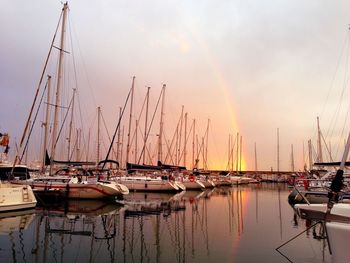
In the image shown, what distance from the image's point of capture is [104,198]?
3381 centimetres

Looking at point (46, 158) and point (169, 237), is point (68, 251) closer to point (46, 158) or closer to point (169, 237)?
point (169, 237)

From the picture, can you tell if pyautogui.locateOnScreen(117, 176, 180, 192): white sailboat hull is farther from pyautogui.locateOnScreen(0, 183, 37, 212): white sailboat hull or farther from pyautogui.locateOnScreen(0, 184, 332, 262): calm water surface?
pyautogui.locateOnScreen(0, 183, 37, 212): white sailboat hull

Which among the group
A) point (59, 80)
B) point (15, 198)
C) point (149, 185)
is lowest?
point (15, 198)

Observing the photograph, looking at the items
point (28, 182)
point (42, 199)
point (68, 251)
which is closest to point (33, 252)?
point (68, 251)

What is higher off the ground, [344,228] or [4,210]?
[344,228]

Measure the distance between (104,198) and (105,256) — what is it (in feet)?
69.9

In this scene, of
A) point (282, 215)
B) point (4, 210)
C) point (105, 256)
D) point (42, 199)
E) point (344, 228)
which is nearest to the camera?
point (344, 228)

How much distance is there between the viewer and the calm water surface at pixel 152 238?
43.0ft

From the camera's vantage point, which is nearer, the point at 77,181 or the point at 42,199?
the point at 42,199

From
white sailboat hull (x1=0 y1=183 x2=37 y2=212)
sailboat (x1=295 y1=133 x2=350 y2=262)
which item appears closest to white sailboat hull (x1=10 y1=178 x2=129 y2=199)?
white sailboat hull (x1=0 y1=183 x2=37 y2=212)

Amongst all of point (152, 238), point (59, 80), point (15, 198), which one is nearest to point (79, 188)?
point (15, 198)

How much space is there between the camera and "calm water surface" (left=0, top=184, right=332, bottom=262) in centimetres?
1312

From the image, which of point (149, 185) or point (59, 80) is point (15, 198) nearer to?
point (59, 80)

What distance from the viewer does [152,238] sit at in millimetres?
16594
